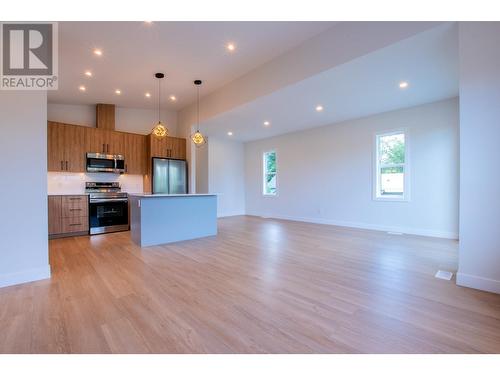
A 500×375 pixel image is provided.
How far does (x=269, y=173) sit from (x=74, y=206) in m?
5.48

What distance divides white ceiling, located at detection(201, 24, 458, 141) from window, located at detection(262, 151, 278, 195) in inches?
66.0

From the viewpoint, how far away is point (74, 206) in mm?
4898

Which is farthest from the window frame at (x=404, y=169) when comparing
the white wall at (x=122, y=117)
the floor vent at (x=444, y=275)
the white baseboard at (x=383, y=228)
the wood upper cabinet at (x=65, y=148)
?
the wood upper cabinet at (x=65, y=148)

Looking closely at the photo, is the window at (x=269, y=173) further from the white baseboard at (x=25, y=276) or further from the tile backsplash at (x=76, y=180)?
the white baseboard at (x=25, y=276)

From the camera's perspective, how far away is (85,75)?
4.28 m

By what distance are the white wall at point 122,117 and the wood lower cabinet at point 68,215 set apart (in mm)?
2065

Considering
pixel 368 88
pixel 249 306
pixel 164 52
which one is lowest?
pixel 249 306

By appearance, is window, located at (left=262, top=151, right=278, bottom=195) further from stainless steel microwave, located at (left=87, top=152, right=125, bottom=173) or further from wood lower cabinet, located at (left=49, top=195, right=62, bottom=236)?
wood lower cabinet, located at (left=49, top=195, right=62, bottom=236)

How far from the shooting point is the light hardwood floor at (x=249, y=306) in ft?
4.93

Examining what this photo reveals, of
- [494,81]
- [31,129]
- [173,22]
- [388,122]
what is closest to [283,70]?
[173,22]

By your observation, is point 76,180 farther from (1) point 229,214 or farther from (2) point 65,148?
(1) point 229,214

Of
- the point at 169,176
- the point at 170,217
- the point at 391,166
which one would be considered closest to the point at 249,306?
the point at 170,217

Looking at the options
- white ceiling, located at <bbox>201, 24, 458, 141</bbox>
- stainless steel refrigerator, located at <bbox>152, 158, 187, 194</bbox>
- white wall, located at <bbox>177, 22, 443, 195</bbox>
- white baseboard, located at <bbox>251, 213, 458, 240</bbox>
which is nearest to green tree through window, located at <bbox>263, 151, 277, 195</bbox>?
white baseboard, located at <bbox>251, 213, 458, 240</bbox>

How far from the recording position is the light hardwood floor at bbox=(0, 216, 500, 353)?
1503mm
